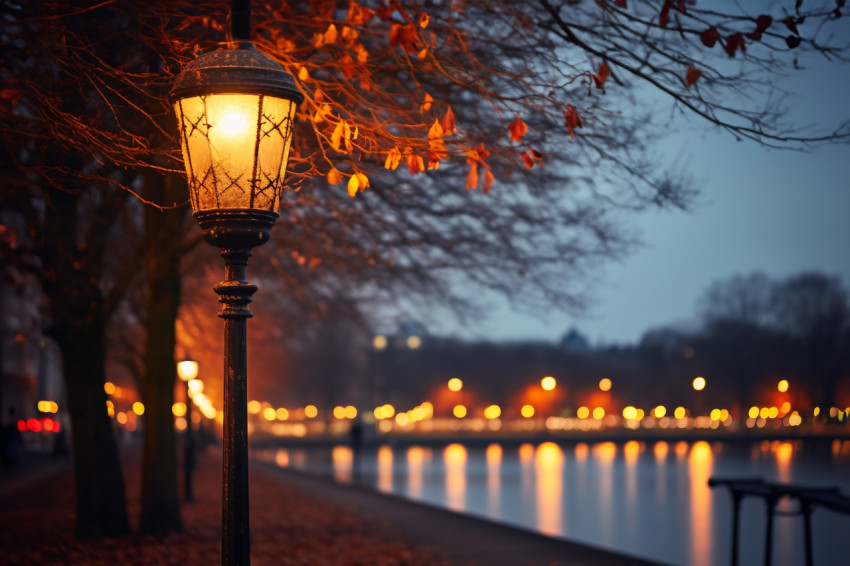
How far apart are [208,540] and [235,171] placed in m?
10.3

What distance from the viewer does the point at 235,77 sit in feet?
17.6

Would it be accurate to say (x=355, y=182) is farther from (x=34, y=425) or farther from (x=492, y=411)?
(x=492, y=411)

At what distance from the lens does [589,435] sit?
11456cm

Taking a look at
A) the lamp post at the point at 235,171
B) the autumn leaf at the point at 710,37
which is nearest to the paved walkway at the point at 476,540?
the lamp post at the point at 235,171

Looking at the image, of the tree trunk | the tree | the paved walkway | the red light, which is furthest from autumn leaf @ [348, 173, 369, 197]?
the red light

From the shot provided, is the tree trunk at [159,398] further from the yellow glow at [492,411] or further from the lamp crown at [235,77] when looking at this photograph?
the yellow glow at [492,411]

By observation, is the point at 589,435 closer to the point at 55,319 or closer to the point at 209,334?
the point at 209,334

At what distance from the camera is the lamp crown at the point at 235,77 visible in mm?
5375

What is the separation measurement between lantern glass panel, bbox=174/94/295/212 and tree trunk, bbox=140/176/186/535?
9.31m

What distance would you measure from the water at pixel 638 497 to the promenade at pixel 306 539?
5362 millimetres

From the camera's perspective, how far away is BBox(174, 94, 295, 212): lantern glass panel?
5.44 m

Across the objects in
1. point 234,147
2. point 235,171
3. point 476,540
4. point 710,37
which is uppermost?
point 710,37

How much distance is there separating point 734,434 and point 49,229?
294ft

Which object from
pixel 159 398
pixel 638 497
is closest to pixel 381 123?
pixel 159 398
